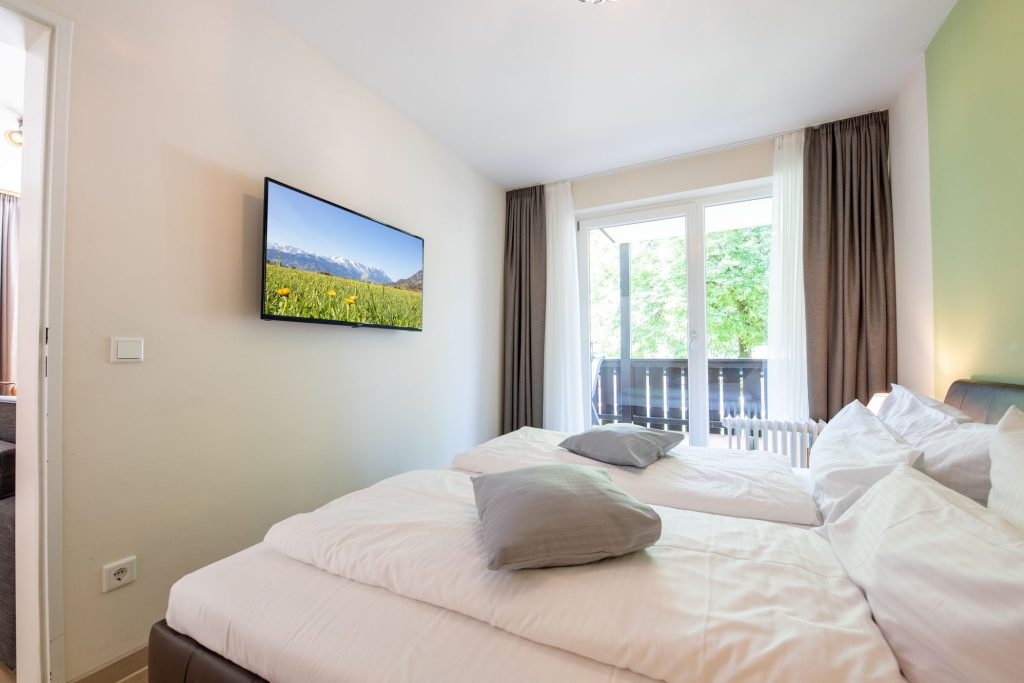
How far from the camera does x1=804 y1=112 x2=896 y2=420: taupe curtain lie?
2527mm

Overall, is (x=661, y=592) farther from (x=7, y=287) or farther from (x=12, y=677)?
(x=7, y=287)

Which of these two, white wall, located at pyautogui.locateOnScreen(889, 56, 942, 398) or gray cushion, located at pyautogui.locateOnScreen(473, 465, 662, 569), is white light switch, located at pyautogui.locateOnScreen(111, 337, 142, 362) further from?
white wall, located at pyautogui.locateOnScreen(889, 56, 942, 398)

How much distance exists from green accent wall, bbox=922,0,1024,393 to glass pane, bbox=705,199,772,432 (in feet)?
3.38

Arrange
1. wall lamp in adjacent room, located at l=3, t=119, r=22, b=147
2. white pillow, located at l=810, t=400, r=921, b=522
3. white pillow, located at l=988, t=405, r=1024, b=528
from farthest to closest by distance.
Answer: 1. wall lamp in adjacent room, located at l=3, t=119, r=22, b=147
2. white pillow, located at l=810, t=400, r=921, b=522
3. white pillow, located at l=988, t=405, r=1024, b=528

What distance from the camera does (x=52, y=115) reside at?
1.29m

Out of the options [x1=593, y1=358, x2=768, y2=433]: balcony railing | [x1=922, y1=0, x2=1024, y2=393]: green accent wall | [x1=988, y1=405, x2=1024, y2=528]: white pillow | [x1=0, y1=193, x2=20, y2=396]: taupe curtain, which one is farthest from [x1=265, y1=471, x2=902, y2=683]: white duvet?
[x1=0, y1=193, x2=20, y2=396]: taupe curtain

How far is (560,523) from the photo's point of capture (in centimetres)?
97

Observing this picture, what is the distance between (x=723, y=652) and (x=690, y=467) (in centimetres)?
114

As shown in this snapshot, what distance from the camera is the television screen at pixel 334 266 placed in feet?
5.99

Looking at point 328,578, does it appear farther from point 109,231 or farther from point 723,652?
point 109,231

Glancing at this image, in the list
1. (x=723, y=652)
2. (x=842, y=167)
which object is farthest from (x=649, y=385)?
(x=723, y=652)

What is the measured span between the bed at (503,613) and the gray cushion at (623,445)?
0.60 meters

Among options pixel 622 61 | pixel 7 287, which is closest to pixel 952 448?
pixel 622 61

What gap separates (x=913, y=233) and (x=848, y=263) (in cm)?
36
